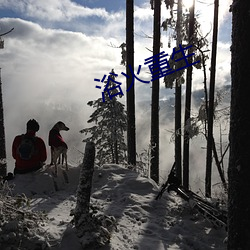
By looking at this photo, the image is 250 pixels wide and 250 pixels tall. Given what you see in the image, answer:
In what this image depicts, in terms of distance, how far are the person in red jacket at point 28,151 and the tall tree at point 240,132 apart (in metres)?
6.27

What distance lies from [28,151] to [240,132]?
6605mm

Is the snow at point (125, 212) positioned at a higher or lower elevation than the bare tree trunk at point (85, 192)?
lower

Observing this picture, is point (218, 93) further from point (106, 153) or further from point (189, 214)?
point (106, 153)

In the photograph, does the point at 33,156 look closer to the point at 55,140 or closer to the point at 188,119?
the point at 55,140

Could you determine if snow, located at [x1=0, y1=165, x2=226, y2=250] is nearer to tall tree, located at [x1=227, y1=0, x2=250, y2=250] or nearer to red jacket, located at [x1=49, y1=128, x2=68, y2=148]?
red jacket, located at [x1=49, y1=128, x2=68, y2=148]

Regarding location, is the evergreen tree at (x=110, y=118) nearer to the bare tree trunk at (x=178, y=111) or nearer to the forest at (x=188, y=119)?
the forest at (x=188, y=119)

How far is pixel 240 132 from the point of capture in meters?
4.54

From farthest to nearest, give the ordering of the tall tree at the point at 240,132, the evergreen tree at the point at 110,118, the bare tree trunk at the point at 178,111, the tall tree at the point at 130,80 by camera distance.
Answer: the evergreen tree at the point at 110,118
the bare tree trunk at the point at 178,111
the tall tree at the point at 130,80
the tall tree at the point at 240,132

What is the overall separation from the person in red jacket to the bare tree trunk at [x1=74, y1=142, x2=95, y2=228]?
3.92 meters

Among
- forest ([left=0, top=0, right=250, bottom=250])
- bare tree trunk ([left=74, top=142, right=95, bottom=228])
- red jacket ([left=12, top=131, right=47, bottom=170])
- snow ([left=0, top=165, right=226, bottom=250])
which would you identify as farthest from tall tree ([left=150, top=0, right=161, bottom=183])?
bare tree trunk ([left=74, top=142, right=95, bottom=228])

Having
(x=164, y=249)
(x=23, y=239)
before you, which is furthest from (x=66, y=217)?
(x=164, y=249)

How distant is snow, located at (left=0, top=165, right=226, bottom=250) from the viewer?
5.88 meters

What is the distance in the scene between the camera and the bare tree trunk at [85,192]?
557cm

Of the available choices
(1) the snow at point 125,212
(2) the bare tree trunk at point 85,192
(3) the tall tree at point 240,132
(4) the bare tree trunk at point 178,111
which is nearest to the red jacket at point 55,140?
(1) the snow at point 125,212
